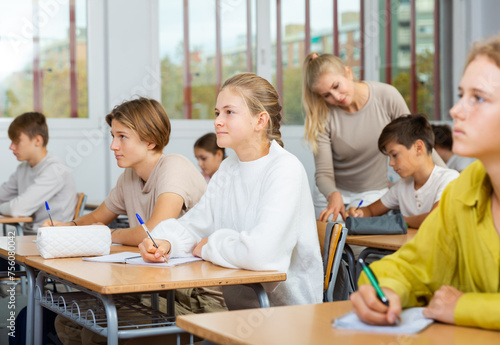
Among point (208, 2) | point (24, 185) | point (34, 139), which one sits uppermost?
point (208, 2)

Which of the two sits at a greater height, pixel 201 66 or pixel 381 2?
pixel 381 2

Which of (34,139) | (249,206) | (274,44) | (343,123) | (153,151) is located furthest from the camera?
(274,44)

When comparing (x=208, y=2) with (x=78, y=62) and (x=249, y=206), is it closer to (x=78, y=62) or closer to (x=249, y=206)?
(x=78, y=62)

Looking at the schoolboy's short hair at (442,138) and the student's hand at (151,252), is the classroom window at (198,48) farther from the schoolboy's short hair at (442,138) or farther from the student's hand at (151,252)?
the student's hand at (151,252)

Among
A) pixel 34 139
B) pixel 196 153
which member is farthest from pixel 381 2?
pixel 34 139

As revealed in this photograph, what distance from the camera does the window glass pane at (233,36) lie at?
5711 millimetres

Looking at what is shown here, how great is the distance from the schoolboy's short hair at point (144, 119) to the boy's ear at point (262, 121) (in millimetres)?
648

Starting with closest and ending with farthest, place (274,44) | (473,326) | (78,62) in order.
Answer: (473,326), (78,62), (274,44)

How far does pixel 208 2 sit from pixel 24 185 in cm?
227

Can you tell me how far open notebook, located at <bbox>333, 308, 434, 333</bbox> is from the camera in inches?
44.1

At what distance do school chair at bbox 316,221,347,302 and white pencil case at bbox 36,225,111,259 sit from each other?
725 mm

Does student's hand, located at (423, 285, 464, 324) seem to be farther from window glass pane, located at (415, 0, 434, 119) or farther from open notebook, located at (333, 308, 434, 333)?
window glass pane, located at (415, 0, 434, 119)

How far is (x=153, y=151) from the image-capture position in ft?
8.89

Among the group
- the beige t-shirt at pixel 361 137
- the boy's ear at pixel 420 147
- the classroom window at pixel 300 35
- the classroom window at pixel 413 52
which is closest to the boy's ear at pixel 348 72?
the beige t-shirt at pixel 361 137
